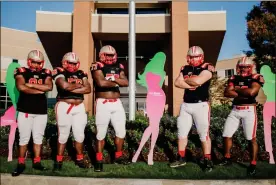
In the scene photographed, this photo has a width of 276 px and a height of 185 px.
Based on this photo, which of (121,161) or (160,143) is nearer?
(121,161)

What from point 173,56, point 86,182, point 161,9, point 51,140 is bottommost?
point 86,182

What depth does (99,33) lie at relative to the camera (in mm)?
13148

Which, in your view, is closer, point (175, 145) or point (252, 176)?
point (252, 176)

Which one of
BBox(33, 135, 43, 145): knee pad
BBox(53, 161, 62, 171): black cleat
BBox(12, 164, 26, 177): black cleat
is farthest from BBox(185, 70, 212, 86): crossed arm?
BBox(12, 164, 26, 177): black cleat

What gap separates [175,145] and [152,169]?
1.25 m

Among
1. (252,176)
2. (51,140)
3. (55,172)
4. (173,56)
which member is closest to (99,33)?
(173,56)


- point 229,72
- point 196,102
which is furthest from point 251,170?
point 229,72

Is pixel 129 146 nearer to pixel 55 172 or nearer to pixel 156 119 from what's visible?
pixel 156 119

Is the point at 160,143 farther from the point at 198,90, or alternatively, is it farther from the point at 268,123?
the point at 268,123

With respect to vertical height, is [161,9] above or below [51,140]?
above

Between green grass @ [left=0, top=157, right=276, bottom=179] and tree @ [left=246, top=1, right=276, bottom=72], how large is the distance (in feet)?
24.0

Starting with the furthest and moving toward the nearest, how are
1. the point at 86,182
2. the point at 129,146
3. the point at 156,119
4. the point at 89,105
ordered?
1. the point at 89,105
2. the point at 129,146
3. the point at 156,119
4. the point at 86,182

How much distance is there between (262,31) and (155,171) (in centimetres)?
913

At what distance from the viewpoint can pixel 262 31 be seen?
12.7 m
